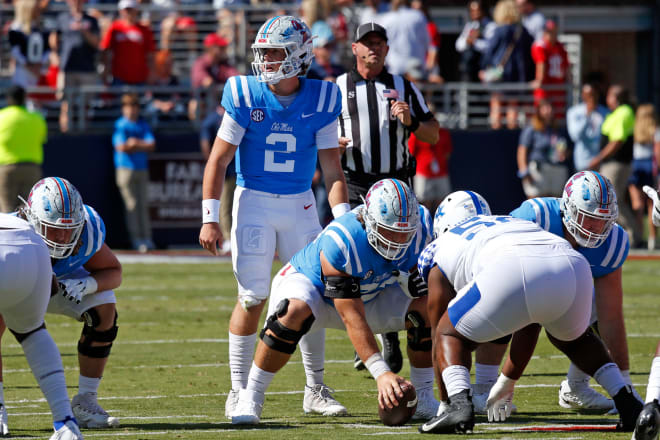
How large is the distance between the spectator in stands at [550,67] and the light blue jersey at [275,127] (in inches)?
372

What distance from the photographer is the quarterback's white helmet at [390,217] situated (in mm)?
5039

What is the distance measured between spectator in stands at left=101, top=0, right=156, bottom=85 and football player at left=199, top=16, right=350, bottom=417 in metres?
8.43

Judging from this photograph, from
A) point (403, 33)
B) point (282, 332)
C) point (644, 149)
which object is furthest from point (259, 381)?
point (644, 149)

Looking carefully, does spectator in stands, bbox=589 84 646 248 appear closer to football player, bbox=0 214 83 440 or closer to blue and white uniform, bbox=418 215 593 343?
blue and white uniform, bbox=418 215 593 343

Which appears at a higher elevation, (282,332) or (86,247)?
(86,247)

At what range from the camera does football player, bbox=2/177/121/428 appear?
5.05 m

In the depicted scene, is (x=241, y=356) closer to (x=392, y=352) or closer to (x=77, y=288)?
(x=77, y=288)

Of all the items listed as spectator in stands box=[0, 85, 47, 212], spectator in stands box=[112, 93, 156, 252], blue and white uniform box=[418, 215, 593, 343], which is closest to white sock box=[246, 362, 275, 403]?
blue and white uniform box=[418, 215, 593, 343]

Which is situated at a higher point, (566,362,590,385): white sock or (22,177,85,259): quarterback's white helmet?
(22,177,85,259): quarterback's white helmet

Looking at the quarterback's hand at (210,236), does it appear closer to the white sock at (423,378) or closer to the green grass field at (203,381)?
the green grass field at (203,381)

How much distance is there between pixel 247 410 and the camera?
527cm

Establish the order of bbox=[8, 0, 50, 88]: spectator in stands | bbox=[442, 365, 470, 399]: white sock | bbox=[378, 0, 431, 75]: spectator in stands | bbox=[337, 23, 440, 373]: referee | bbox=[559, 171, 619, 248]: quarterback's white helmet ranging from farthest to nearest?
bbox=[378, 0, 431, 75]: spectator in stands, bbox=[8, 0, 50, 88]: spectator in stands, bbox=[337, 23, 440, 373]: referee, bbox=[559, 171, 619, 248]: quarterback's white helmet, bbox=[442, 365, 470, 399]: white sock

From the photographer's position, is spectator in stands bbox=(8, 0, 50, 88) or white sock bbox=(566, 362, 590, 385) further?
spectator in stands bbox=(8, 0, 50, 88)

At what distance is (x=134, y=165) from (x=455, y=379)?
9310mm
